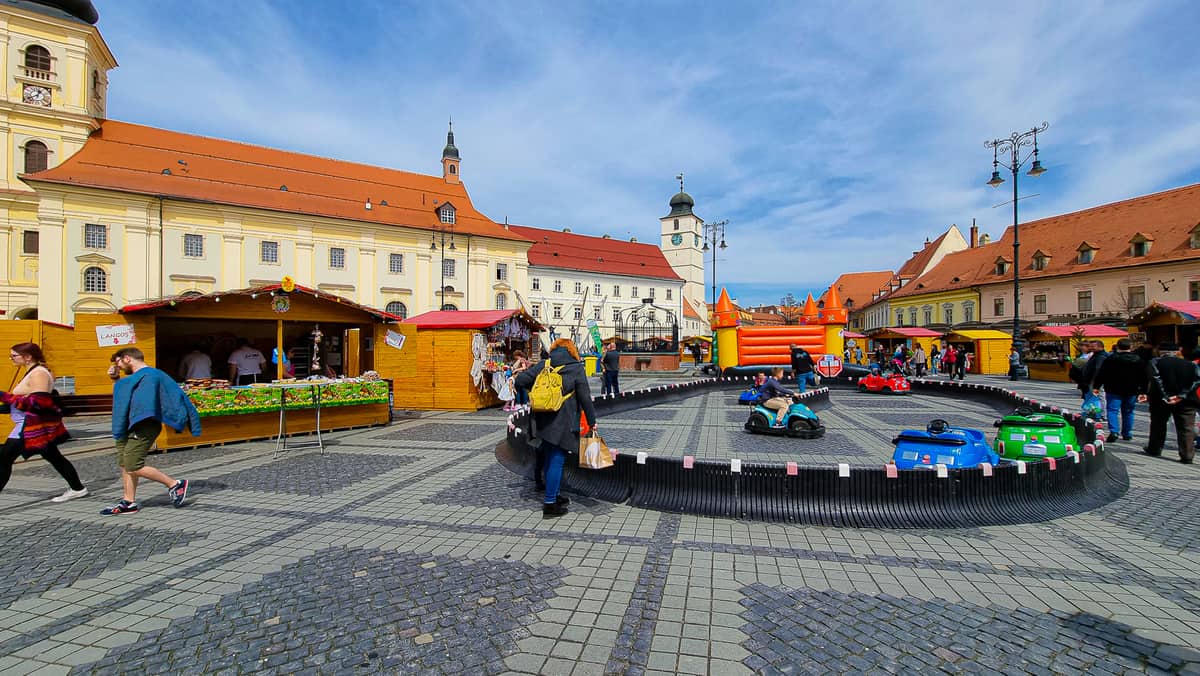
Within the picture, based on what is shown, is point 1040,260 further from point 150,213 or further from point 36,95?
point 36,95

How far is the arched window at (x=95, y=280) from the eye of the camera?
35.8 meters

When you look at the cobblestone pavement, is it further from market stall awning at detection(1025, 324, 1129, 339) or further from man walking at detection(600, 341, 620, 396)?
market stall awning at detection(1025, 324, 1129, 339)

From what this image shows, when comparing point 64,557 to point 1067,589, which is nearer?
point 1067,589

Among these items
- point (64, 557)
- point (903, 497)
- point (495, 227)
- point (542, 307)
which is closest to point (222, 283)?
point (495, 227)

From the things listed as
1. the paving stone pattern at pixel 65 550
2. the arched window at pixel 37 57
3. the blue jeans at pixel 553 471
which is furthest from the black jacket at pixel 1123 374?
the arched window at pixel 37 57

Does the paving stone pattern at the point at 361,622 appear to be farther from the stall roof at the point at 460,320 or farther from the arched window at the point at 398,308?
the arched window at the point at 398,308

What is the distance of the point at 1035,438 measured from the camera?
21.2ft

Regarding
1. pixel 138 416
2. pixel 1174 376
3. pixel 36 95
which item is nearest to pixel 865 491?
pixel 1174 376

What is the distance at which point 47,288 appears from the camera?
34.4 meters

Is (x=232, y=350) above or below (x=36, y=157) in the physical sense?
below

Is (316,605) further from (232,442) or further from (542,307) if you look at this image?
(542,307)

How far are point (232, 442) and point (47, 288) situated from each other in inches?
1513

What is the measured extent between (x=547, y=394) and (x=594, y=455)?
835 millimetres

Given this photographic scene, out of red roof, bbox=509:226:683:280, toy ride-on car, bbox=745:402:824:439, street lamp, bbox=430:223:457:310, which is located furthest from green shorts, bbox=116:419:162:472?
red roof, bbox=509:226:683:280
